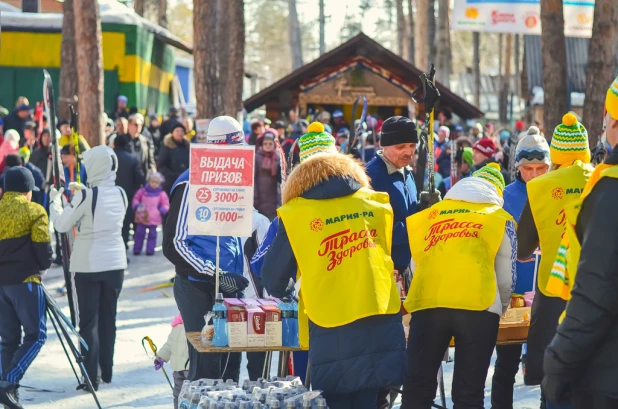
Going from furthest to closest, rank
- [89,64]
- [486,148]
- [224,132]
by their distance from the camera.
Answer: [89,64] < [486,148] < [224,132]

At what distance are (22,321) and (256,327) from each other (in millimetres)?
2710

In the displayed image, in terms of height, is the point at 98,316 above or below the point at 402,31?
below

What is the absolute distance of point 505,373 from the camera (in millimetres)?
6883

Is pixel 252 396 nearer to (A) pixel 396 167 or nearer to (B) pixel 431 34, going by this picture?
(A) pixel 396 167

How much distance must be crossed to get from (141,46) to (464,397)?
2790 centimetres

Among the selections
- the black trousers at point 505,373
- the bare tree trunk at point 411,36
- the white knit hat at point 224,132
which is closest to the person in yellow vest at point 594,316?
the black trousers at point 505,373

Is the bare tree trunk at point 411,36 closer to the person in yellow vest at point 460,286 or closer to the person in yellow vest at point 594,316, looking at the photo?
the person in yellow vest at point 460,286

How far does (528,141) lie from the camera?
7.71m

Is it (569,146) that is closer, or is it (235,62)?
(569,146)

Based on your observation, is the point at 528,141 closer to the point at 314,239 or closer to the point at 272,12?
the point at 314,239

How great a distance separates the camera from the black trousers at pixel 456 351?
580 cm

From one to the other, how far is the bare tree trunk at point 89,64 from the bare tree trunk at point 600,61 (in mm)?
7251

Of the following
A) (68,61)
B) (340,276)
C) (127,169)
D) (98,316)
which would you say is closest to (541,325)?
(340,276)

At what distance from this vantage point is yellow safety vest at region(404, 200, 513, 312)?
5727mm
